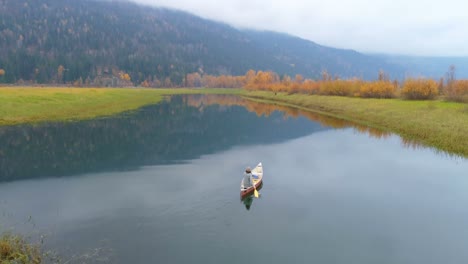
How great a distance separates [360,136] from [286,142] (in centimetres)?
1539

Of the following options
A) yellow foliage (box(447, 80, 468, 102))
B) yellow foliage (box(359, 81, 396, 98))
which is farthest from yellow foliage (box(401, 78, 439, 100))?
yellow foliage (box(359, 81, 396, 98))

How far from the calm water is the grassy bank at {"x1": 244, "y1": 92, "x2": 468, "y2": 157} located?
5322 millimetres

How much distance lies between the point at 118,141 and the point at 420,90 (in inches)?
3565

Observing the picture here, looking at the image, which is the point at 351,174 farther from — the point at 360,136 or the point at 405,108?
the point at 405,108

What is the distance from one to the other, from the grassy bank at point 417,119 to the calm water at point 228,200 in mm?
5322

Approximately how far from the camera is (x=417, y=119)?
69000mm

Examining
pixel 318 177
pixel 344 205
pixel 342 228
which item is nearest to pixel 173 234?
pixel 342 228

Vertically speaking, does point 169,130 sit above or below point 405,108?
below

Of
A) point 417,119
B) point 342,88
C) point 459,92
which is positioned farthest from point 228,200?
point 342,88

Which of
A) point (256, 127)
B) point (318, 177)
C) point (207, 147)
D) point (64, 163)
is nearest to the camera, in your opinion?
point (318, 177)

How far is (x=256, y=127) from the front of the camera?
7088 cm

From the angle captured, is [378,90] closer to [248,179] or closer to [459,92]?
[459,92]

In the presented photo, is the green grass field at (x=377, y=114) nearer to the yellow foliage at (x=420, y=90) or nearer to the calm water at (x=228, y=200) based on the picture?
the calm water at (x=228, y=200)

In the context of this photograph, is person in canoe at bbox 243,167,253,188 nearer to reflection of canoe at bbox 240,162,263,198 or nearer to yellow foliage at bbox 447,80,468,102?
reflection of canoe at bbox 240,162,263,198
